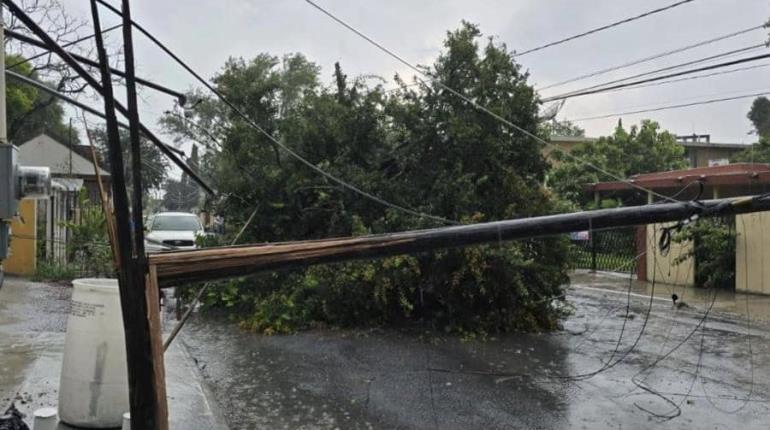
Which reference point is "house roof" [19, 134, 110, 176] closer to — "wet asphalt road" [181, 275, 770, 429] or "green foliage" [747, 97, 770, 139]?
"wet asphalt road" [181, 275, 770, 429]

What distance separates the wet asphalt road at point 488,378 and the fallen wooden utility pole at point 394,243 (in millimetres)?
2374

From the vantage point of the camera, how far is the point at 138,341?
3092 mm

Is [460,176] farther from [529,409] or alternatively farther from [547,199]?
[529,409]

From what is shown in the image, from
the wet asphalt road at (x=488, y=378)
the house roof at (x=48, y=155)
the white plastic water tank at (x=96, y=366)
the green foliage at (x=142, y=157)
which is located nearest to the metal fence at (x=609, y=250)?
the wet asphalt road at (x=488, y=378)

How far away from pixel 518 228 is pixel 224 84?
874cm

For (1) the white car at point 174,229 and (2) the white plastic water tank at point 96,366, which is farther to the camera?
(1) the white car at point 174,229

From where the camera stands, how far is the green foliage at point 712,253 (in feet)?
48.5

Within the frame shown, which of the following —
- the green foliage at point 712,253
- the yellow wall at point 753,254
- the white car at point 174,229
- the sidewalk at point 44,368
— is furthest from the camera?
the white car at point 174,229

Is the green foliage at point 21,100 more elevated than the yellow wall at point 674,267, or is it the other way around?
the green foliage at point 21,100

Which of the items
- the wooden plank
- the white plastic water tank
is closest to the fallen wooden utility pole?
the wooden plank

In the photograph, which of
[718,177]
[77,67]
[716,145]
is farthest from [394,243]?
[716,145]

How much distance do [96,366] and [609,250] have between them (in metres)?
17.3

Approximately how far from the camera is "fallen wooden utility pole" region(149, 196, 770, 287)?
10.6 feet

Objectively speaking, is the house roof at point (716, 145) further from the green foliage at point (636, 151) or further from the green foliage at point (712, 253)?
the green foliage at point (712, 253)
